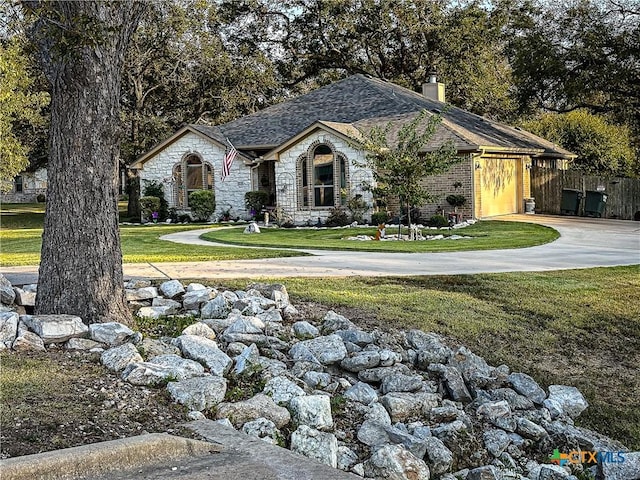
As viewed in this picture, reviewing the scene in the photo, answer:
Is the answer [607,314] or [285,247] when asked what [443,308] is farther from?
[285,247]

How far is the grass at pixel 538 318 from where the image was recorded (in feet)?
29.5

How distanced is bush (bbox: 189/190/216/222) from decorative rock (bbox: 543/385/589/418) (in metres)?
23.0

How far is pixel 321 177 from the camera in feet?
89.2

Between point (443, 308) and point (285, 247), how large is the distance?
8088mm

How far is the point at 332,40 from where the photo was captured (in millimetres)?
40375

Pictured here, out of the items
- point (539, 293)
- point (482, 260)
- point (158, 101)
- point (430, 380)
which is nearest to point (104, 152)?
point (430, 380)

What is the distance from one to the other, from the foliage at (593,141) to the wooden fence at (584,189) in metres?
5.15

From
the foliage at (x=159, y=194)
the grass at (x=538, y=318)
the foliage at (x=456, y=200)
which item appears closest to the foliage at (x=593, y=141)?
the foliage at (x=456, y=200)

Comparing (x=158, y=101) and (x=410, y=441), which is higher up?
(x=158, y=101)

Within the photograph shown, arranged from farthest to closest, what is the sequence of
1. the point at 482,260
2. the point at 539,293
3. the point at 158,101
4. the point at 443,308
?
1. the point at 158,101
2. the point at 482,260
3. the point at 539,293
4. the point at 443,308

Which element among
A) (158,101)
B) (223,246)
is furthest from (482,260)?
(158,101)

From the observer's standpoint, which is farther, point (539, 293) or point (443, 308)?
point (539, 293)

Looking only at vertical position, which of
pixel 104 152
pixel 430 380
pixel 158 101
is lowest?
pixel 430 380

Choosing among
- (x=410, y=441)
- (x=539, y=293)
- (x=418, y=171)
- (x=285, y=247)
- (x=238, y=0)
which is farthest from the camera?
(x=238, y=0)
